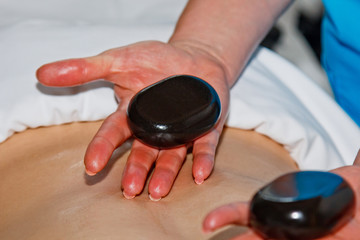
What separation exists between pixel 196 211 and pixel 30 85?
17.2 inches

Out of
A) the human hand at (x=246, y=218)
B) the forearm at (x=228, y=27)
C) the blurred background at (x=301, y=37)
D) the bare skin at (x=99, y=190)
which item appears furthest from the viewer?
the blurred background at (x=301, y=37)

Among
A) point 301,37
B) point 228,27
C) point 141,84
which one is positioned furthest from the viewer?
point 301,37

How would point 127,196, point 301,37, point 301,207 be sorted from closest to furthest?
point 301,207 → point 127,196 → point 301,37

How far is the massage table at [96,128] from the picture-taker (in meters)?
0.97

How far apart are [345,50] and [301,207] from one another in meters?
0.73

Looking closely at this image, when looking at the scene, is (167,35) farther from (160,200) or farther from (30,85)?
(160,200)

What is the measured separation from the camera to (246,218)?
0.80 metres

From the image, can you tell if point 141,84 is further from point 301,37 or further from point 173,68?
point 301,37

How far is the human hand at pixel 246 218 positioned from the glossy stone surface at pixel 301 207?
0.02 meters

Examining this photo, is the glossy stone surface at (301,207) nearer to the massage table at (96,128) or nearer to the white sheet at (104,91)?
the massage table at (96,128)

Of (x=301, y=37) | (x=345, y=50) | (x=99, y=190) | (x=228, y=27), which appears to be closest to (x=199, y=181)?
(x=99, y=190)

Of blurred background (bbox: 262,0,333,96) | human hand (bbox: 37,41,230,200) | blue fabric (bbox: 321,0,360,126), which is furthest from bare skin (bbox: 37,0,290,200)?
blurred background (bbox: 262,0,333,96)

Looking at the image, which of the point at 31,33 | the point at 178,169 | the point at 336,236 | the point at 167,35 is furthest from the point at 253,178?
the point at 31,33

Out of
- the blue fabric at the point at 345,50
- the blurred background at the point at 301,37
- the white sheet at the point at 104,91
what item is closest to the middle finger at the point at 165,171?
the white sheet at the point at 104,91
